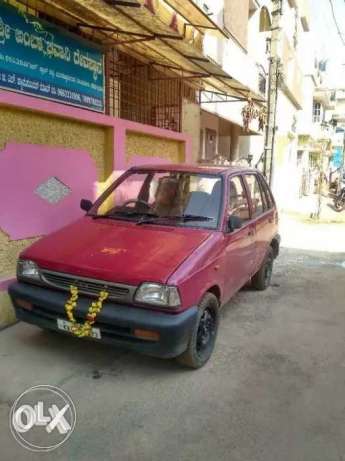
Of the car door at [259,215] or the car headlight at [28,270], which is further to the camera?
the car door at [259,215]

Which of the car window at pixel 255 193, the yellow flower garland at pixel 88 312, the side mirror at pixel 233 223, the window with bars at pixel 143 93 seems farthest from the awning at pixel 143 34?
the yellow flower garland at pixel 88 312

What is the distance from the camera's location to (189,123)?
8.71m

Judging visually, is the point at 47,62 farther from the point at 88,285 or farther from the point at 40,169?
the point at 88,285

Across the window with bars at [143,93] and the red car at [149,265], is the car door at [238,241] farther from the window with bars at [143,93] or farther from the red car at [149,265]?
the window with bars at [143,93]

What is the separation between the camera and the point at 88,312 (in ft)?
10.5

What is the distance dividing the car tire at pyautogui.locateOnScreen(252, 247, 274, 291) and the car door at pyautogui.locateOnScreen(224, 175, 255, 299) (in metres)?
0.82

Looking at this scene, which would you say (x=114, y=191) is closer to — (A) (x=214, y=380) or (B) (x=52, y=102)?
(B) (x=52, y=102)

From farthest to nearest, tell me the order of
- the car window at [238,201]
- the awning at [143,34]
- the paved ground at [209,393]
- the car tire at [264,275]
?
the car tire at [264,275]
the awning at [143,34]
the car window at [238,201]
the paved ground at [209,393]

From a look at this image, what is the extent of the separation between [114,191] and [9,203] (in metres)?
1.09

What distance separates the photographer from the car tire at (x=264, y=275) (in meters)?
5.84

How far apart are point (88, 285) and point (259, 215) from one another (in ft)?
A: 8.87

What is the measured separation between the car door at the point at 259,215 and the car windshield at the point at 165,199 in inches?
36.0

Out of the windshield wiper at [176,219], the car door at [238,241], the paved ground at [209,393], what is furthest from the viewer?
the car door at [238,241]

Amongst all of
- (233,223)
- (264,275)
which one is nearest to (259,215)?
(264,275)
